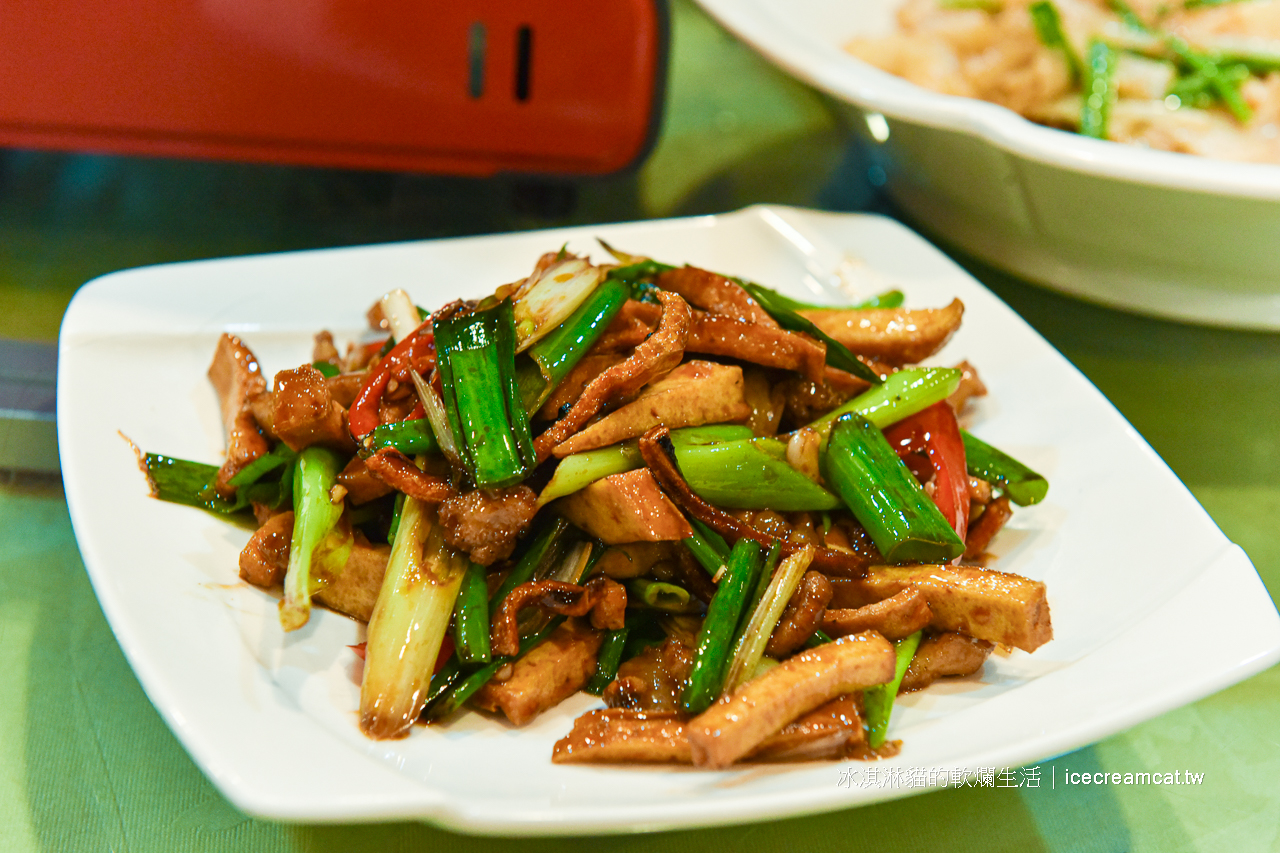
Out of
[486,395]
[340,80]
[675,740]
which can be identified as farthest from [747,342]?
[340,80]

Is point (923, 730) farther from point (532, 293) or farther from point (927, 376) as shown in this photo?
point (532, 293)

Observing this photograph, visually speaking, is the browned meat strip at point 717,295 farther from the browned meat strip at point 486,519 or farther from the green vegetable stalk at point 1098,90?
the green vegetable stalk at point 1098,90

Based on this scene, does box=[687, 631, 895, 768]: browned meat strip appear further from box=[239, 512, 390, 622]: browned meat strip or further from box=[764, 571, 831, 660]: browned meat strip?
box=[239, 512, 390, 622]: browned meat strip

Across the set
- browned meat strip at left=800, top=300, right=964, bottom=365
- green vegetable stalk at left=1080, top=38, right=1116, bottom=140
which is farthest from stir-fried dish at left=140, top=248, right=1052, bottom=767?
green vegetable stalk at left=1080, top=38, right=1116, bottom=140

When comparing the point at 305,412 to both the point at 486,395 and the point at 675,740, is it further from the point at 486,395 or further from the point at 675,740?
the point at 675,740

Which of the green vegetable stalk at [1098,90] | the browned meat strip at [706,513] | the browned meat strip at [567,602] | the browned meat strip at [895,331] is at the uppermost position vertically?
the green vegetable stalk at [1098,90]

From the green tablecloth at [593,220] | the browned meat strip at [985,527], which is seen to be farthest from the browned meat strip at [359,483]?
the browned meat strip at [985,527]

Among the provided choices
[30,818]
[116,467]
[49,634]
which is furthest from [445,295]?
[30,818]
